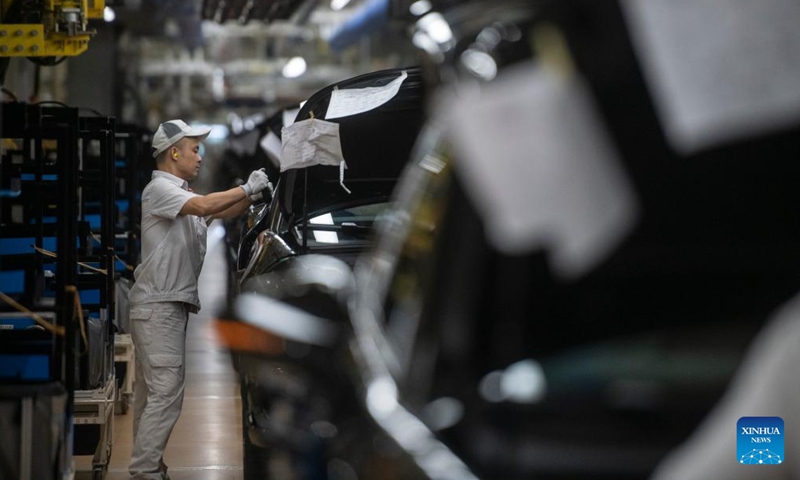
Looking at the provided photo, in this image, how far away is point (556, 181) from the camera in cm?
209

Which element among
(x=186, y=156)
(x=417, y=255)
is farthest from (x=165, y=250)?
(x=417, y=255)

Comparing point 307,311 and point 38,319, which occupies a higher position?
point 38,319

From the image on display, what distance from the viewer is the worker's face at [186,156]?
6.14 metres

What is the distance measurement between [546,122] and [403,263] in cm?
67

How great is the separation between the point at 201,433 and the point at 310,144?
2.36 m

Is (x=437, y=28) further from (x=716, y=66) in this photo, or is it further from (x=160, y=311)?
(x=160, y=311)

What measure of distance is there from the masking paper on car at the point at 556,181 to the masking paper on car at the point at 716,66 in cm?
13

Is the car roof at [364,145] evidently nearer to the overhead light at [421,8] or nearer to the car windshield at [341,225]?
the car windshield at [341,225]

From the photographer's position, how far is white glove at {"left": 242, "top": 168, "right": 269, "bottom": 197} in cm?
623

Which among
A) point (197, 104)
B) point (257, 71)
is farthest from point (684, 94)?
point (197, 104)

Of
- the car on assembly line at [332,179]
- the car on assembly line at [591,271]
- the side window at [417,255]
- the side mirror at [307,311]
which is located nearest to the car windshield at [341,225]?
the car on assembly line at [332,179]

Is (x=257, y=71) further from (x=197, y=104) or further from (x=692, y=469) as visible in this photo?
(x=692, y=469)

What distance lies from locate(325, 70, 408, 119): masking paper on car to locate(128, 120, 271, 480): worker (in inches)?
26.4

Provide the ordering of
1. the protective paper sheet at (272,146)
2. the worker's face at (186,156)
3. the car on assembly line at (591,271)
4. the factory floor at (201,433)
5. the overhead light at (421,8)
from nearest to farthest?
1. the car on assembly line at (591,271)
2. the overhead light at (421,8)
3. the worker's face at (186,156)
4. the factory floor at (201,433)
5. the protective paper sheet at (272,146)
